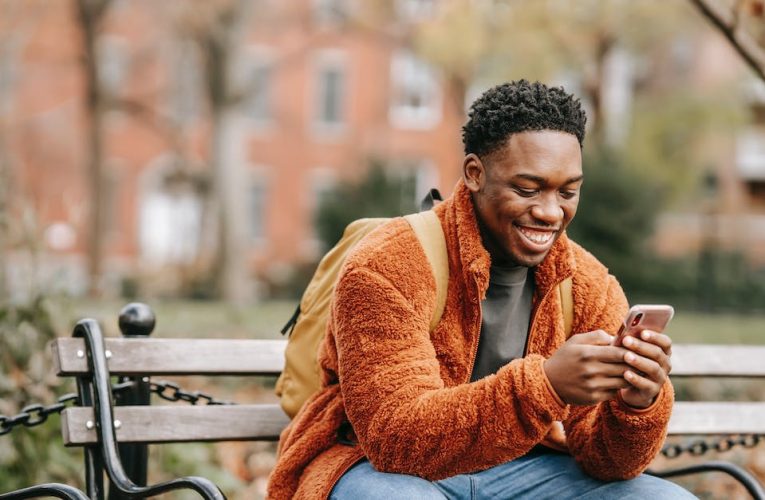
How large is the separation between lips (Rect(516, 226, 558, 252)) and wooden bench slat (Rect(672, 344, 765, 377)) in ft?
3.75

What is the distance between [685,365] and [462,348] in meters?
1.25

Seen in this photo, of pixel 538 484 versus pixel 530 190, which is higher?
pixel 530 190

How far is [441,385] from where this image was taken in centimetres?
233

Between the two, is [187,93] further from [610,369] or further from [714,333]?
[610,369]

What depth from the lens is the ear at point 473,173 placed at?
2.51 metres

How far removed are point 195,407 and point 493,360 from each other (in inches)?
37.2

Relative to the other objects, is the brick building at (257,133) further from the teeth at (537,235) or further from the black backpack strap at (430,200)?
the teeth at (537,235)

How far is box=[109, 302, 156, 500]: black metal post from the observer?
3.11 metres

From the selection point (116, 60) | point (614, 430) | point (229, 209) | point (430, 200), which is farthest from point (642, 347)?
point (116, 60)

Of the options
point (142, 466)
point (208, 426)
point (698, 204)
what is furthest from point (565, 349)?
point (698, 204)

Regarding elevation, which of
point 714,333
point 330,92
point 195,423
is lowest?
point 714,333

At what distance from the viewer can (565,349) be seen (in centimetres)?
218

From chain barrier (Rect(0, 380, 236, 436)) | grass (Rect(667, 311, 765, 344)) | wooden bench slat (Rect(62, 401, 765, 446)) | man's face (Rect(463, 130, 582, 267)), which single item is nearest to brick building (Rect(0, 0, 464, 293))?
grass (Rect(667, 311, 765, 344))

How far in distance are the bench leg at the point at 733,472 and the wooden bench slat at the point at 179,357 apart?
1.17 meters
